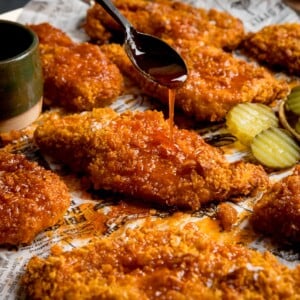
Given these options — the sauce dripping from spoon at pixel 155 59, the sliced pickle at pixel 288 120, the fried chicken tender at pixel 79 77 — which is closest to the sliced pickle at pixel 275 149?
the sliced pickle at pixel 288 120

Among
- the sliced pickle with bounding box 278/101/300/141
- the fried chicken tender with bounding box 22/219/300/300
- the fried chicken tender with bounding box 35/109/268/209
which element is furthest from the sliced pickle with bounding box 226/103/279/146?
the fried chicken tender with bounding box 22/219/300/300

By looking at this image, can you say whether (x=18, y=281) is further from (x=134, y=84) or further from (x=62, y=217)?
(x=134, y=84)

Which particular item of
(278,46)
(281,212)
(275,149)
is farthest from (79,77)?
(281,212)

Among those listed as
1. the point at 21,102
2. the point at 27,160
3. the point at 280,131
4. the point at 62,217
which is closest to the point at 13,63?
the point at 21,102

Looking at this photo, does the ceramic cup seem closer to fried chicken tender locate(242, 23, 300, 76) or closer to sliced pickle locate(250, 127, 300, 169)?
sliced pickle locate(250, 127, 300, 169)

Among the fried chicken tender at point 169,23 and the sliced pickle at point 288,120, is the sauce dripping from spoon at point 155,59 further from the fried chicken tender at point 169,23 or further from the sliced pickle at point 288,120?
the sliced pickle at point 288,120

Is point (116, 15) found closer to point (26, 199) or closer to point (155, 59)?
point (155, 59)
